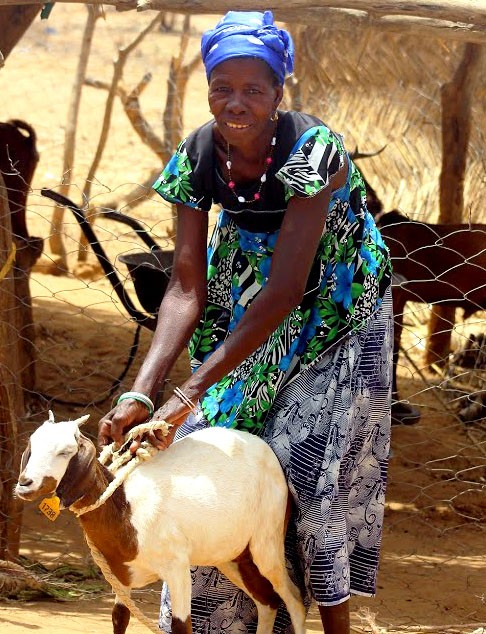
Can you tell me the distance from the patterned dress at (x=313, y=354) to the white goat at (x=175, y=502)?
0.34 ft

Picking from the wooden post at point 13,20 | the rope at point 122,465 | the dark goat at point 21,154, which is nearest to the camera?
the rope at point 122,465

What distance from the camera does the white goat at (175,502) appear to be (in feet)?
7.30

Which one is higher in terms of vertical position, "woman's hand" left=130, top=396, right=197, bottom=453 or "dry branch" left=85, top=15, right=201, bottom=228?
"dry branch" left=85, top=15, right=201, bottom=228

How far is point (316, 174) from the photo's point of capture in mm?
2508

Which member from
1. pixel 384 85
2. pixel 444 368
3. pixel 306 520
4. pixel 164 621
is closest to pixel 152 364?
pixel 306 520

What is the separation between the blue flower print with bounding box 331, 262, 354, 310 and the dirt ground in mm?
1113

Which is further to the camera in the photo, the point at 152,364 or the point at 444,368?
the point at 444,368

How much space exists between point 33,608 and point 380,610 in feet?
4.47

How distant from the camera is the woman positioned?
2.50 meters

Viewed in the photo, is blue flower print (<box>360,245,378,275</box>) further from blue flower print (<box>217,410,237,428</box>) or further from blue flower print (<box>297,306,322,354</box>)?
blue flower print (<box>217,410,237,428</box>)

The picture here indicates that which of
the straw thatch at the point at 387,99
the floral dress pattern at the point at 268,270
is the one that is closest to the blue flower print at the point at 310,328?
the floral dress pattern at the point at 268,270

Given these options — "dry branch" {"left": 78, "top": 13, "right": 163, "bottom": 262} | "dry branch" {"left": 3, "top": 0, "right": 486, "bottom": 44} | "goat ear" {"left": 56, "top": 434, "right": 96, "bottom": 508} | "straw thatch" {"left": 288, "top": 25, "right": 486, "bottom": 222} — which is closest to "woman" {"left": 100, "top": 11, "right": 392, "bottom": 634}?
"goat ear" {"left": 56, "top": 434, "right": 96, "bottom": 508}

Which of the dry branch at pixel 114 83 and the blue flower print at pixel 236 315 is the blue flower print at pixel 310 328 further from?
the dry branch at pixel 114 83

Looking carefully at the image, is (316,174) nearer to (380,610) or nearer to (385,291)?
(385,291)
